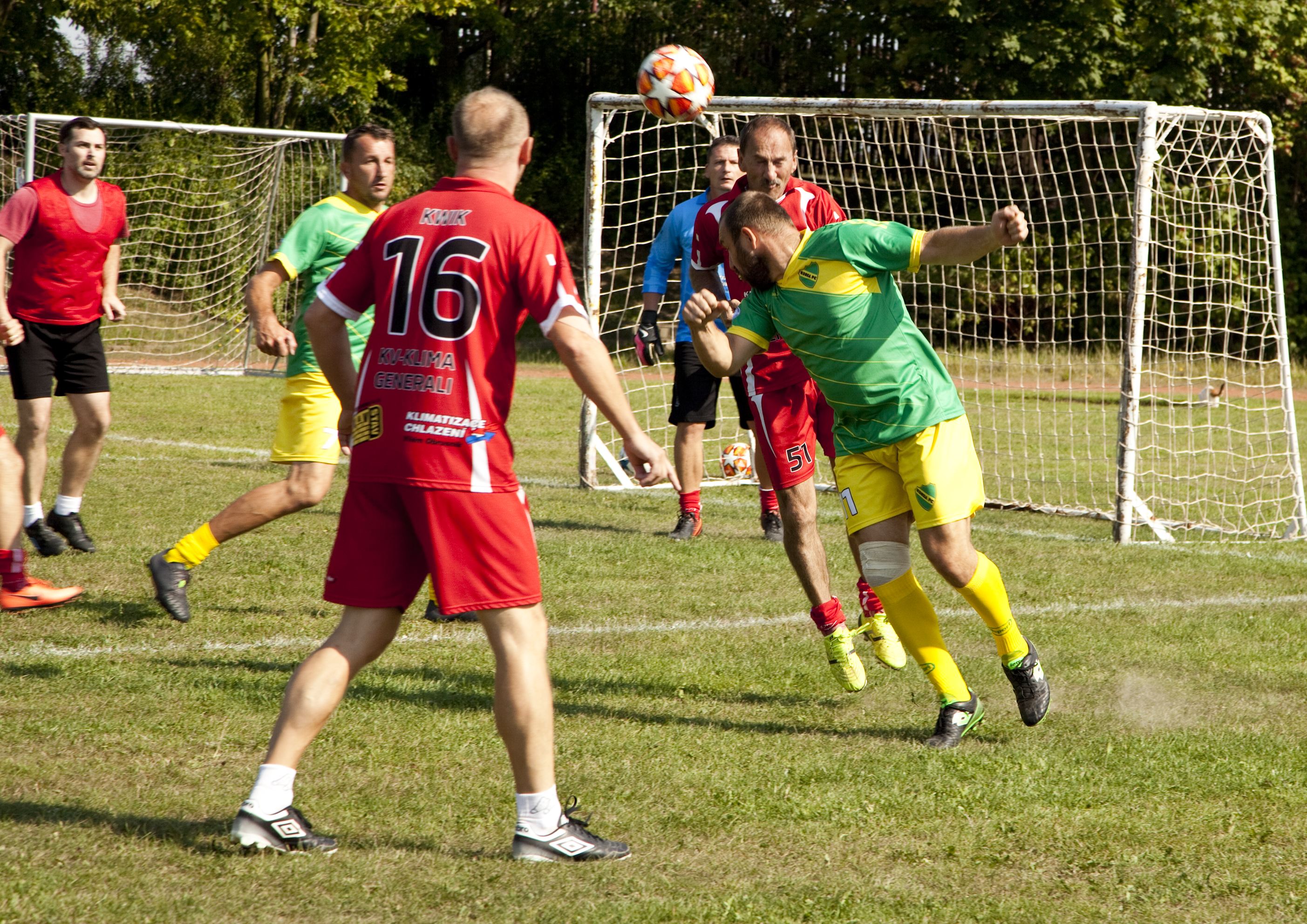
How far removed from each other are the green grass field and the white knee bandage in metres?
0.55

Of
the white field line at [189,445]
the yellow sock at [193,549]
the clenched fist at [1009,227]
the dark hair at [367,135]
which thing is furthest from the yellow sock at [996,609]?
the white field line at [189,445]

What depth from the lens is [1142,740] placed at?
4.77m

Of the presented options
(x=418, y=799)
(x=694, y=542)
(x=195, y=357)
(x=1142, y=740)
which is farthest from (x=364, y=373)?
(x=195, y=357)

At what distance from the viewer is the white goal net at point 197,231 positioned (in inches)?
744

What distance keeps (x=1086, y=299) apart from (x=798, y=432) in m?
Result: 8.23

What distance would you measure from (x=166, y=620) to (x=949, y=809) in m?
3.69

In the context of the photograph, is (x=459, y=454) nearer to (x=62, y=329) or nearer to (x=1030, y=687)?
(x=1030, y=687)

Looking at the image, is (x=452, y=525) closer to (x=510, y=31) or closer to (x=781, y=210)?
(x=781, y=210)

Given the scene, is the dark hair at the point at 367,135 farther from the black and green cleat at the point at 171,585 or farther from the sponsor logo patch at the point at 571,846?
the sponsor logo patch at the point at 571,846

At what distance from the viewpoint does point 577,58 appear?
99.1ft

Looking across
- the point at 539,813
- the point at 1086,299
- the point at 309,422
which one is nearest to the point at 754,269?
the point at 539,813

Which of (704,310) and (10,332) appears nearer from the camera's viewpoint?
(704,310)

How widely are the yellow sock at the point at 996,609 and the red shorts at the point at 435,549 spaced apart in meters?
1.82

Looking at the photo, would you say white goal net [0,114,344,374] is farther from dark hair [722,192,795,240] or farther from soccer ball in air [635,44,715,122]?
dark hair [722,192,795,240]
